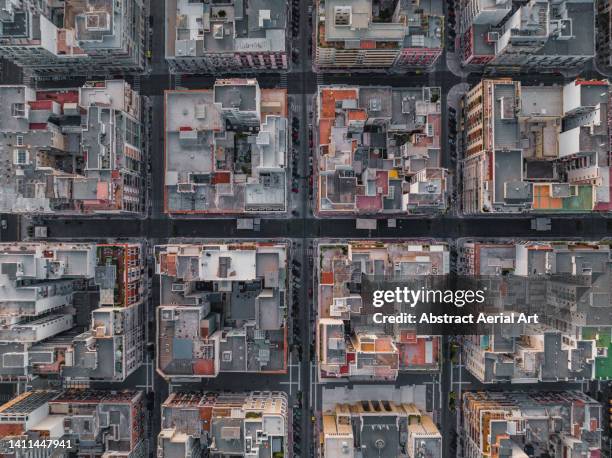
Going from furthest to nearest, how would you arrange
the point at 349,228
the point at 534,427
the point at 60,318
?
the point at 349,228 < the point at 60,318 < the point at 534,427

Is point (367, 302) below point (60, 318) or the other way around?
the other way around

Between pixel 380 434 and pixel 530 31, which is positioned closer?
pixel 530 31

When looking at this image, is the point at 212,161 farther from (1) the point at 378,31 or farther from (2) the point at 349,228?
(1) the point at 378,31

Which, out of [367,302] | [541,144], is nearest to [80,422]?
[367,302]

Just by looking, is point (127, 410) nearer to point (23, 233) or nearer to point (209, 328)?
point (209, 328)

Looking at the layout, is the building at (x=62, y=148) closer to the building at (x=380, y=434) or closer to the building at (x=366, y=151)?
the building at (x=366, y=151)

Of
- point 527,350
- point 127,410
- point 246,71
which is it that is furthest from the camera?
point 246,71

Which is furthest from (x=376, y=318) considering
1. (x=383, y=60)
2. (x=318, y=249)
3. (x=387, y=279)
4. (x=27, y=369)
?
(x=27, y=369)

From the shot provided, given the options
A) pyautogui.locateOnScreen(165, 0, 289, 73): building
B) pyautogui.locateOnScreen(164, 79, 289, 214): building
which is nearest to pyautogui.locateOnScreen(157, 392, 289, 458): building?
pyautogui.locateOnScreen(164, 79, 289, 214): building
